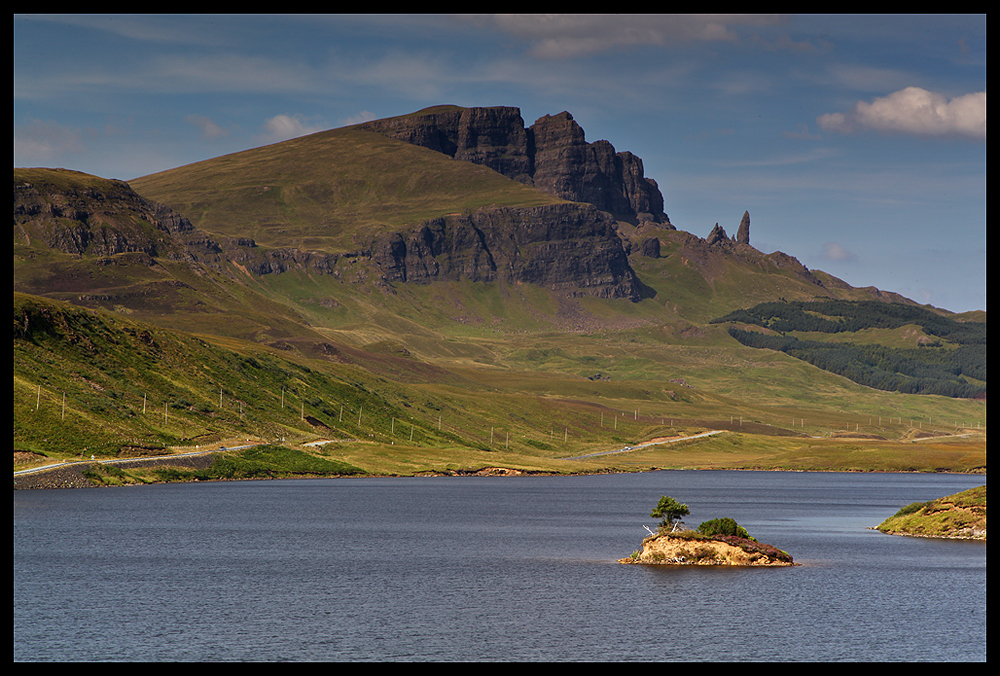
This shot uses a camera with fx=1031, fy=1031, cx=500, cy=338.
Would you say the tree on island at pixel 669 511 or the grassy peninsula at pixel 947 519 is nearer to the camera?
the tree on island at pixel 669 511

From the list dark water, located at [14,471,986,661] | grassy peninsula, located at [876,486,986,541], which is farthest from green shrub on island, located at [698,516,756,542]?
grassy peninsula, located at [876,486,986,541]

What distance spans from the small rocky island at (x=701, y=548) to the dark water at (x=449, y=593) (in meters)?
2.32

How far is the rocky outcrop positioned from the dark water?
2.19 metres

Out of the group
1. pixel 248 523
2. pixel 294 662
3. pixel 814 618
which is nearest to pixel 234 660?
pixel 294 662

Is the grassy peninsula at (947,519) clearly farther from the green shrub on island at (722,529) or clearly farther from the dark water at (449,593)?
the green shrub on island at (722,529)

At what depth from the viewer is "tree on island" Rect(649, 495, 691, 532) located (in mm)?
99750

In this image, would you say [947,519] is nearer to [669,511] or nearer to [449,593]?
[669,511]

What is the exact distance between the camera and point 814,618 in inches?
2911

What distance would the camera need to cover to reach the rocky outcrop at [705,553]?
10050 cm

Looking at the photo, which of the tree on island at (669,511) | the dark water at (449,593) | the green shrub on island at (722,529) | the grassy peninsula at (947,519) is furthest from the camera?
the grassy peninsula at (947,519)

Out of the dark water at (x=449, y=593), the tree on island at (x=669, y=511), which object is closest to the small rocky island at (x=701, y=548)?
the tree on island at (x=669, y=511)
